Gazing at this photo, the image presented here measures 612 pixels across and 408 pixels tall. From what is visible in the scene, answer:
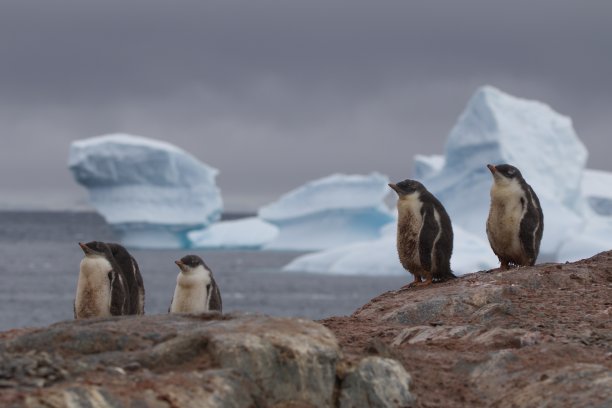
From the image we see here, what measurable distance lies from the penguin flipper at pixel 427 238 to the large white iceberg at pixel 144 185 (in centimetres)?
5179

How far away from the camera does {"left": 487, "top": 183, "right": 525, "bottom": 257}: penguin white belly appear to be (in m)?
9.91

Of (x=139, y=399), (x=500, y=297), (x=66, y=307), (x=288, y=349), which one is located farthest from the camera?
(x=66, y=307)

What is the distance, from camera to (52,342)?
5473 mm

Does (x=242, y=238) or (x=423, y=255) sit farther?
(x=242, y=238)

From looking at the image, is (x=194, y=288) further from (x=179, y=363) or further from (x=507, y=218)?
(x=179, y=363)

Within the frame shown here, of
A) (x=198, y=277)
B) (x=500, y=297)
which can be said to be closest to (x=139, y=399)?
(x=500, y=297)

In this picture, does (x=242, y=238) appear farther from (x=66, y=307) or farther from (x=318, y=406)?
(x=318, y=406)

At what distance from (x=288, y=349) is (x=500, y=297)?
3.25 meters

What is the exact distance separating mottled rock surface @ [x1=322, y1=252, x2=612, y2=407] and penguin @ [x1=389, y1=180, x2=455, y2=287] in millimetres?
312

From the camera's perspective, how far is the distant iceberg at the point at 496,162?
54875mm

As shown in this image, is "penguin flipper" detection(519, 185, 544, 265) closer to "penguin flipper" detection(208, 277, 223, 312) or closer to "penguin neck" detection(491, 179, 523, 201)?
"penguin neck" detection(491, 179, 523, 201)

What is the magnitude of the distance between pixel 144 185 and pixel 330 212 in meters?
11.5

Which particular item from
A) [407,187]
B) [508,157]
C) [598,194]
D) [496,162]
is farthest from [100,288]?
[598,194]

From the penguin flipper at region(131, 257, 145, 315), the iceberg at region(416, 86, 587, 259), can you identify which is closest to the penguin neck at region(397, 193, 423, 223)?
the penguin flipper at region(131, 257, 145, 315)
